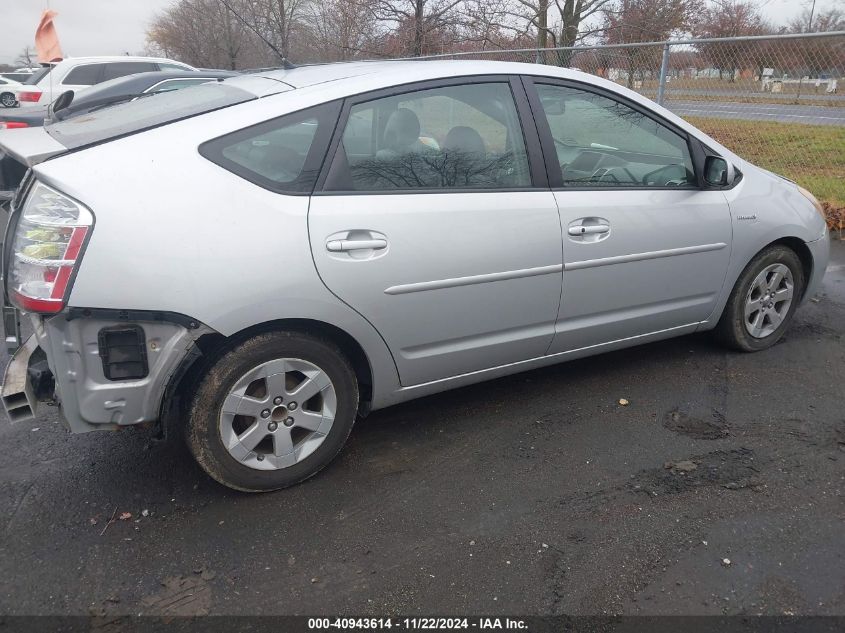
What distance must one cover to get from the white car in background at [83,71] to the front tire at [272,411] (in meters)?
13.0

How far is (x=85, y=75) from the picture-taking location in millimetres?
14336

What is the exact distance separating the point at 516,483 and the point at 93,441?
6.68ft

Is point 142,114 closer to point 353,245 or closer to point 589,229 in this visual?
point 353,245

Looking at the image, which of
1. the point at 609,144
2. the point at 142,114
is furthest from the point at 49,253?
the point at 609,144

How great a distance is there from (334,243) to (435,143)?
75cm

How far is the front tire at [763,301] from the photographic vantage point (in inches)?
160

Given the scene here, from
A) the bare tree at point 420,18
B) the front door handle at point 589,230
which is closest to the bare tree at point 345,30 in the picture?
the bare tree at point 420,18

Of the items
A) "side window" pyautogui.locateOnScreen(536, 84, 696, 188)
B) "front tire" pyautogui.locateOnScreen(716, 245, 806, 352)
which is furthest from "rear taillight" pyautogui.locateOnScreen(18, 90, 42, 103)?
"front tire" pyautogui.locateOnScreen(716, 245, 806, 352)

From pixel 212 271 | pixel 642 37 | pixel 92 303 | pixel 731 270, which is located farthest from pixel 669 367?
pixel 642 37

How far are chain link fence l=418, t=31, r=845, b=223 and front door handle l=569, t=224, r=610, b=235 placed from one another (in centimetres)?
487

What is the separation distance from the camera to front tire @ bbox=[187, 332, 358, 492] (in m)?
2.64

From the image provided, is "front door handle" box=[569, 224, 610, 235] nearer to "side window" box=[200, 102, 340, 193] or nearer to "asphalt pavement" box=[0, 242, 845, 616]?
"asphalt pavement" box=[0, 242, 845, 616]

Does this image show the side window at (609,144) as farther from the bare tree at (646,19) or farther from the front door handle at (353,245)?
the bare tree at (646,19)

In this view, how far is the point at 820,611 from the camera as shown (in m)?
2.22
